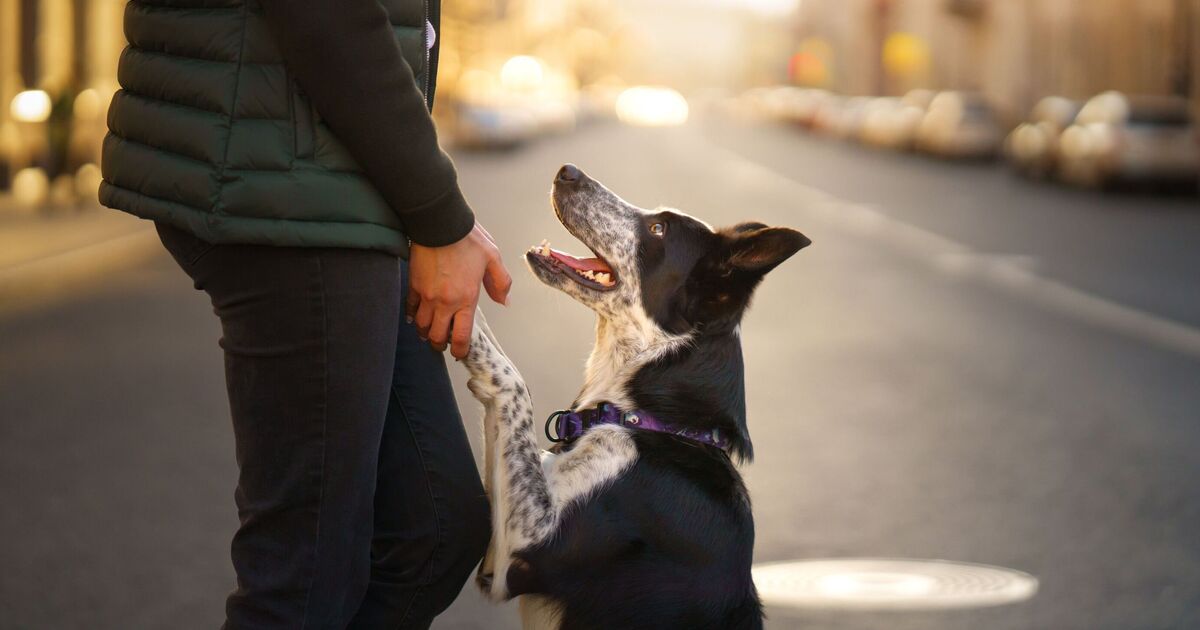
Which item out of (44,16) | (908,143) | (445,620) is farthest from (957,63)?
(445,620)

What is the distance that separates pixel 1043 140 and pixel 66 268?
2220cm

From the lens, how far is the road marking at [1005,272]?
10844 mm

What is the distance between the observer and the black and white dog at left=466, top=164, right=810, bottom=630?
9.87ft

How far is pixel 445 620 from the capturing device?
4.39 meters

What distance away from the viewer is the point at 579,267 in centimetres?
377

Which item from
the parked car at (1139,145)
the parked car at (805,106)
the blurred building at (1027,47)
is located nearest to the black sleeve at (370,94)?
the parked car at (1139,145)

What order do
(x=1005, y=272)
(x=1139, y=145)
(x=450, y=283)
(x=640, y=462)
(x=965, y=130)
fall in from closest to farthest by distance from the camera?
1. (x=450, y=283)
2. (x=640, y=462)
3. (x=1005, y=272)
4. (x=1139, y=145)
5. (x=965, y=130)

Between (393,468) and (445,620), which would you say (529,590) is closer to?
(393,468)

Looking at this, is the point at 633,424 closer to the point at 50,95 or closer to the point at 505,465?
the point at 505,465

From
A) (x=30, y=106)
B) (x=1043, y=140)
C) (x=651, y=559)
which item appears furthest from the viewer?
(x=1043, y=140)

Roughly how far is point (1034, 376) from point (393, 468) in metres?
6.93

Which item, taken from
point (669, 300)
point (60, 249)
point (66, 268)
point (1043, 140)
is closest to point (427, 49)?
point (669, 300)

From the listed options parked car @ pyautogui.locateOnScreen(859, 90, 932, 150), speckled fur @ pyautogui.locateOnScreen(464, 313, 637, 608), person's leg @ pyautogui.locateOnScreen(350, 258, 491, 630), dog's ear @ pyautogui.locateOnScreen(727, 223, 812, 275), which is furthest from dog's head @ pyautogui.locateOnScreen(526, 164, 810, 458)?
parked car @ pyautogui.locateOnScreen(859, 90, 932, 150)

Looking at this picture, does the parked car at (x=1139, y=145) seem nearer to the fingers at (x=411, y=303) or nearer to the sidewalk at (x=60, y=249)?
the sidewalk at (x=60, y=249)
